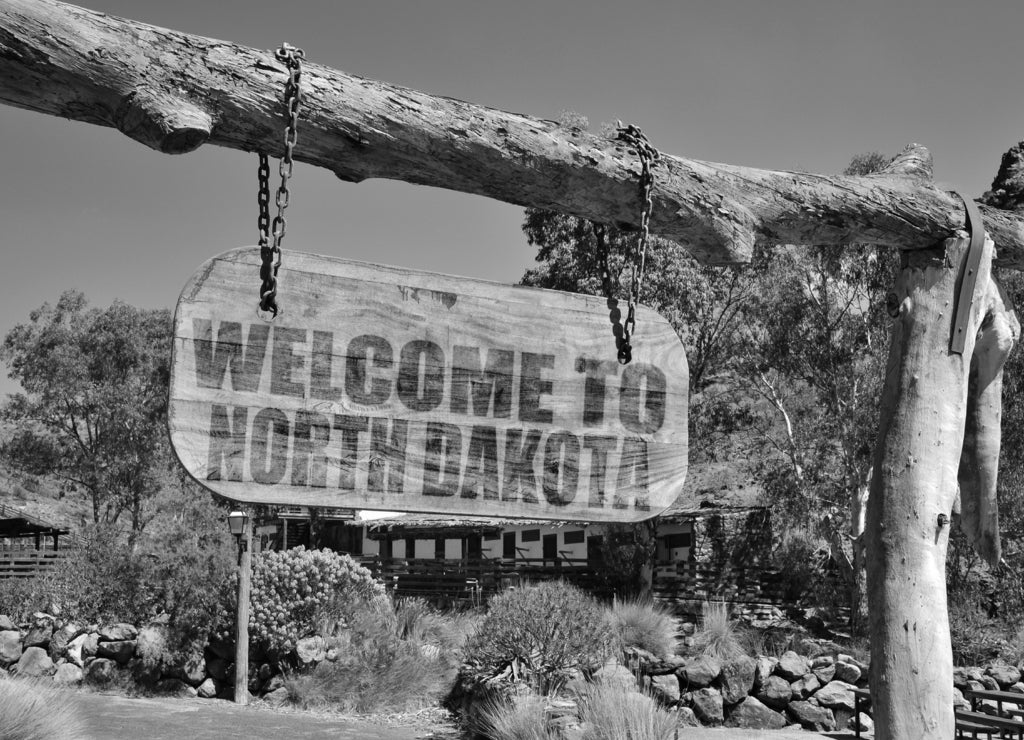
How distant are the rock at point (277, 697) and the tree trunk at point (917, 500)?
43.6ft

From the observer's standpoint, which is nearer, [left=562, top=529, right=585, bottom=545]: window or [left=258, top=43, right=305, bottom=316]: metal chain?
[left=258, top=43, right=305, bottom=316]: metal chain

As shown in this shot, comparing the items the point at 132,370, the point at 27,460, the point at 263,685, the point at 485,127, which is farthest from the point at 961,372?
the point at 27,460

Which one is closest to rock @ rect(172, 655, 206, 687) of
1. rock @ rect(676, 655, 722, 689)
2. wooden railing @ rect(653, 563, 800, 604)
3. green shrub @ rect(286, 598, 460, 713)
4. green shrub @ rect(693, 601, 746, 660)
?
green shrub @ rect(286, 598, 460, 713)

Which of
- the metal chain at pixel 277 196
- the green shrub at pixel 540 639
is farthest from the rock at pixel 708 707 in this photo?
the metal chain at pixel 277 196

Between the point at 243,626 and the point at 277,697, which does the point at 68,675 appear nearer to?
the point at 243,626

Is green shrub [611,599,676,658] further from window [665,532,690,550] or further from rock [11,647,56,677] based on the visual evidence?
window [665,532,690,550]

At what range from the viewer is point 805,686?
13.8 metres

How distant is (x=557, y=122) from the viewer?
2.59 metres

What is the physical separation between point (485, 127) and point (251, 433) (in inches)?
36.5

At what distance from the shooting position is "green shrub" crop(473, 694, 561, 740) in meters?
10.4

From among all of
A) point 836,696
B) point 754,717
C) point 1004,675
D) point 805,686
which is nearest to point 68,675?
point 754,717

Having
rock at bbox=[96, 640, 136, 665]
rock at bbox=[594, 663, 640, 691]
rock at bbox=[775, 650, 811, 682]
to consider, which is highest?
rock at bbox=[594, 663, 640, 691]

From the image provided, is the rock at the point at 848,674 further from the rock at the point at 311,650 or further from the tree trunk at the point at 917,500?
the tree trunk at the point at 917,500

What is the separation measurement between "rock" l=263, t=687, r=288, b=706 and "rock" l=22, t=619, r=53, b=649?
4712 mm
